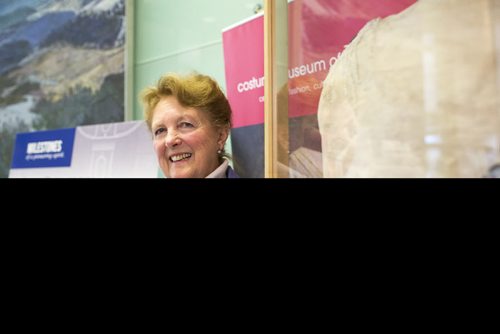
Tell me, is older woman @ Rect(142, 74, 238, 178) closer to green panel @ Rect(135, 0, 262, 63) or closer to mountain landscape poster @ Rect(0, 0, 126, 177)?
green panel @ Rect(135, 0, 262, 63)

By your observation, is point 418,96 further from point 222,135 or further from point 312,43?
point 222,135

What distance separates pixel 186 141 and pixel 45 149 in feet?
4.08

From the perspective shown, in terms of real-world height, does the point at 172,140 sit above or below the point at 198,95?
below

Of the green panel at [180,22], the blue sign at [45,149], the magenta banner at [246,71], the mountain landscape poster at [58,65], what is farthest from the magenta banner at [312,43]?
the mountain landscape poster at [58,65]

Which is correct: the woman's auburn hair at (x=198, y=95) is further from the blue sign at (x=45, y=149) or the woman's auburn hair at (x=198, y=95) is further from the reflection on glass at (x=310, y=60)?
the blue sign at (x=45, y=149)

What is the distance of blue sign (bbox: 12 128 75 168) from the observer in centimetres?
257

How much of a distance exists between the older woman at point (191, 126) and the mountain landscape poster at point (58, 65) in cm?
166

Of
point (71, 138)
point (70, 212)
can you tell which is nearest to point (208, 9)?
point (71, 138)

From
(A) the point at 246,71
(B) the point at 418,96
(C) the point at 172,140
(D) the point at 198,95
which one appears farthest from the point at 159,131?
(B) the point at 418,96

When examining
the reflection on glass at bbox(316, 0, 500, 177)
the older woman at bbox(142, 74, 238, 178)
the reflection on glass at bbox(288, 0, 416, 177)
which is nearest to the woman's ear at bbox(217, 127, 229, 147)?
the older woman at bbox(142, 74, 238, 178)

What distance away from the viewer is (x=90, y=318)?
0.37 meters

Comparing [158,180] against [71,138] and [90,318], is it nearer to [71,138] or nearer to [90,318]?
[90,318]

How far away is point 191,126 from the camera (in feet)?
6.28

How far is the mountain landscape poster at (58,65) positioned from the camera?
138 inches
